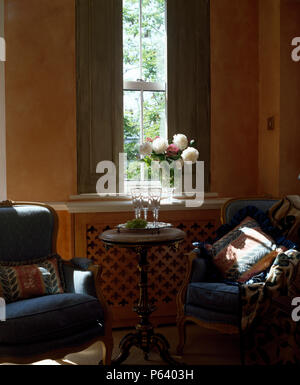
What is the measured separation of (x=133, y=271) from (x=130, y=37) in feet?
6.16

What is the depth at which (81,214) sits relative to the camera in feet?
11.4

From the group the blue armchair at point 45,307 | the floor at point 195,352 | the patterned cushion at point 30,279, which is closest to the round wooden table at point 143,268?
the floor at point 195,352

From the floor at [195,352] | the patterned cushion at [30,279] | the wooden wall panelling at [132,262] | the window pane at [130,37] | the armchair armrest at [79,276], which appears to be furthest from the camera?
the window pane at [130,37]

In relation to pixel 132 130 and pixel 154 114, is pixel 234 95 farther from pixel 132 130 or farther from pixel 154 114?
pixel 132 130

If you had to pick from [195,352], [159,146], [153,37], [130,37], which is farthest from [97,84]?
[195,352]

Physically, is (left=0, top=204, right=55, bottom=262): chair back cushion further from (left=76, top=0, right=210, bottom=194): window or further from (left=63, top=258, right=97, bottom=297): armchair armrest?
(left=76, top=0, right=210, bottom=194): window

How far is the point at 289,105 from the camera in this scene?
3.62 meters

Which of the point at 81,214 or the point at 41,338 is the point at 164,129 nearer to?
the point at 81,214

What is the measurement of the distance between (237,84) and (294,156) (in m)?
0.78

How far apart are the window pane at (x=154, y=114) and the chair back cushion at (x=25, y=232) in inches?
49.3

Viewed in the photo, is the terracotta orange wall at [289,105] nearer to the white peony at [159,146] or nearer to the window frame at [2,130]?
the white peony at [159,146]

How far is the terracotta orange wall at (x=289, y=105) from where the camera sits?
3.58 metres

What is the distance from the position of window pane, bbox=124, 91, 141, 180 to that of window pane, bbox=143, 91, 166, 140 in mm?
66
